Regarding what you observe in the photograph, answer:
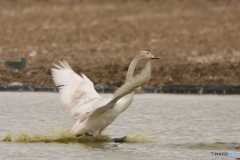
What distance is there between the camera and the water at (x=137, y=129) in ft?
39.3

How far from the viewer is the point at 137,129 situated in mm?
14875

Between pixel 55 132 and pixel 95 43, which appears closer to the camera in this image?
pixel 55 132

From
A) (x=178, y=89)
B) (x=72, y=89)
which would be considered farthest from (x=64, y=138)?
(x=178, y=89)

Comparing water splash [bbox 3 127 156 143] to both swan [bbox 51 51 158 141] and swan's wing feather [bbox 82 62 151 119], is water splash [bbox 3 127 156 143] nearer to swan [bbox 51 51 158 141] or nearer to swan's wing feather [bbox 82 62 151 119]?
swan [bbox 51 51 158 141]

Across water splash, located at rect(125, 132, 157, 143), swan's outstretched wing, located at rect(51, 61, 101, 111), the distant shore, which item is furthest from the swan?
the distant shore

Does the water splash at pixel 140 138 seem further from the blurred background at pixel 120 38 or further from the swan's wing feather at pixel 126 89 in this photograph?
the blurred background at pixel 120 38

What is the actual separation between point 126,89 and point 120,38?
72.0 feet

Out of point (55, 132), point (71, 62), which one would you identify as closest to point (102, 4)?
point (71, 62)

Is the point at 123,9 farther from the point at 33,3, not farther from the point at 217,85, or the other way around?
the point at 217,85

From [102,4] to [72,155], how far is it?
128 feet

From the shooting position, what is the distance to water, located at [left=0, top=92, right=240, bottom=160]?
12.0 m

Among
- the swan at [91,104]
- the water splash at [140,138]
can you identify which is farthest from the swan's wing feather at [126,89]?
the water splash at [140,138]

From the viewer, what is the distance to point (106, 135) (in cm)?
1318

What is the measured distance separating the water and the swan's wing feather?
546 millimetres
